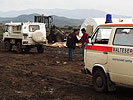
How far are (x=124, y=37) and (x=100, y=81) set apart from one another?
1665mm

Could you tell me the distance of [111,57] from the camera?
27.5 ft

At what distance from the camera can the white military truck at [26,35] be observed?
2164cm

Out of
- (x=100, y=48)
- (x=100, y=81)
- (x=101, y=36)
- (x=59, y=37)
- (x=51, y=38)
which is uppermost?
(x=101, y=36)

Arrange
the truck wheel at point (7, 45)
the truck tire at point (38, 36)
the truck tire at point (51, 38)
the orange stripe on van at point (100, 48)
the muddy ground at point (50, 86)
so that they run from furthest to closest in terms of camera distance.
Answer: the truck tire at point (51, 38) < the truck wheel at point (7, 45) < the truck tire at point (38, 36) < the muddy ground at point (50, 86) < the orange stripe on van at point (100, 48)

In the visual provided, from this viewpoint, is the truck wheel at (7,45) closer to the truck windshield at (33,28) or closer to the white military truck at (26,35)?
the white military truck at (26,35)

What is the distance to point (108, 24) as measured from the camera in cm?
900

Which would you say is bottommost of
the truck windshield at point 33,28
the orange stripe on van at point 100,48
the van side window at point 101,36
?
the orange stripe on van at point 100,48

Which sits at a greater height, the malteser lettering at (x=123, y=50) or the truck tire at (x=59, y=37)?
the malteser lettering at (x=123, y=50)

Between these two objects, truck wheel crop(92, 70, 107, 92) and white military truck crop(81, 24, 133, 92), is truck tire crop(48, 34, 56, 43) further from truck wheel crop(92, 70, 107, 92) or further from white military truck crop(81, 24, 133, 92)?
truck wheel crop(92, 70, 107, 92)

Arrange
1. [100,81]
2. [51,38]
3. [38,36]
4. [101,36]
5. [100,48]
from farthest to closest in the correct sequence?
[51,38]
[38,36]
[101,36]
[100,81]
[100,48]

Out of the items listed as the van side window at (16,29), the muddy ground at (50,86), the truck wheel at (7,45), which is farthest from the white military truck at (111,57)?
the truck wheel at (7,45)

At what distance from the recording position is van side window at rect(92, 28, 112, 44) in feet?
29.7

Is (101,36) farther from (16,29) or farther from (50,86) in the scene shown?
(16,29)

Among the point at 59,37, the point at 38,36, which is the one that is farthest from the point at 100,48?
the point at 59,37
